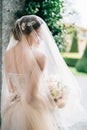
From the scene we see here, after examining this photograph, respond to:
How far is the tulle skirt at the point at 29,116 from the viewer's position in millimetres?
2607

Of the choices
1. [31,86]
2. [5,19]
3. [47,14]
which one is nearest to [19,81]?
[31,86]

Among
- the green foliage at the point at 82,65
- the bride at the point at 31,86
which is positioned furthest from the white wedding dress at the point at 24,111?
the green foliage at the point at 82,65

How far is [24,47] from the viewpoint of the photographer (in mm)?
2633

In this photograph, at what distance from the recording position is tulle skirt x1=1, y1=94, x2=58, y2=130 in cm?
261

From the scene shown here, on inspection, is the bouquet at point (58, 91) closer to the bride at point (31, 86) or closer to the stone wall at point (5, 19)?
the bride at point (31, 86)

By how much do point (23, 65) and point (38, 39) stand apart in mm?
276

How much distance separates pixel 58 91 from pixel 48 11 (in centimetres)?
185

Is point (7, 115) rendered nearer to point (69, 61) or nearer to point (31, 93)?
point (31, 93)

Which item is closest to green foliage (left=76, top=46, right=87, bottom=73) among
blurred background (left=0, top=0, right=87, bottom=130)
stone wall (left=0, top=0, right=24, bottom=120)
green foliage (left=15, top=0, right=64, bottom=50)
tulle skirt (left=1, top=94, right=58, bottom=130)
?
blurred background (left=0, top=0, right=87, bottom=130)

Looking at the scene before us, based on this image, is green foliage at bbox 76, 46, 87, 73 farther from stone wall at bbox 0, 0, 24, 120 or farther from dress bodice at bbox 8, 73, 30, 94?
dress bodice at bbox 8, 73, 30, 94

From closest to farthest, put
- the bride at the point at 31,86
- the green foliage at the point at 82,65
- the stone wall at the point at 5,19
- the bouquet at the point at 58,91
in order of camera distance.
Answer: the bride at the point at 31,86 < the bouquet at the point at 58,91 < the stone wall at the point at 5,19 < the green foliage at the point at 82,65

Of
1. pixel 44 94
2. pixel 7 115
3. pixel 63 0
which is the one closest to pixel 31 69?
pixel 44 94

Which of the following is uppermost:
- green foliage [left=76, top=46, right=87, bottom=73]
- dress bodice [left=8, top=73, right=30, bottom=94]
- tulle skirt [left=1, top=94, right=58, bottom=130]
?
dress bodice [left=8, top=73, right=30, bottom=94]

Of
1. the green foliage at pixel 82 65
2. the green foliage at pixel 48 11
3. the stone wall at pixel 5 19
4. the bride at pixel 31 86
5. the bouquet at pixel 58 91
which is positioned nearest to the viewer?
the bride at pixel 31 86
